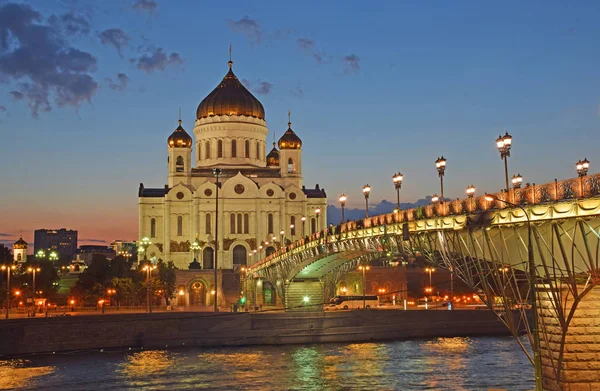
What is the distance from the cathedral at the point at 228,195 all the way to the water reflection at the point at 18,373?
5755 centimetres

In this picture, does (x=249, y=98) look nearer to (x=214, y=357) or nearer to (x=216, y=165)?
(x=216, y=165)

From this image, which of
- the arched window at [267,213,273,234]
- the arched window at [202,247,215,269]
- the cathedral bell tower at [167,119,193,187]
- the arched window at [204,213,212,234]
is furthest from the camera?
the cathedral bell tower at [167,119,193,187]

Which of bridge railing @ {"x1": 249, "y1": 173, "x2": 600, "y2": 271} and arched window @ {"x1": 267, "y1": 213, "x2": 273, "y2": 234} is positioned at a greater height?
arched window @ {"x1": 267, "y1": 213, "x2": 273, "y2": 234}

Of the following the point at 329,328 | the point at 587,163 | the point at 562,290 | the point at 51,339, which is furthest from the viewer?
the point at 329,328

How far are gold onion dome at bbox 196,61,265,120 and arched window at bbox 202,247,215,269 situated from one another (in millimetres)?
21560

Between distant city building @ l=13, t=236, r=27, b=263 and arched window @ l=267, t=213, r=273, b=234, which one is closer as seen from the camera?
arched window @ l=267, t=213, r=273, b=234

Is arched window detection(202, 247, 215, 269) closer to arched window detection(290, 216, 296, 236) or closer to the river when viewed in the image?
arched window detection(290, 216, 296, 236)

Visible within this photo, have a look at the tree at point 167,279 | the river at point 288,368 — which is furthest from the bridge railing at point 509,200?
the tree at point 167,279

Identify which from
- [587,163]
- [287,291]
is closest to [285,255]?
[287,291]

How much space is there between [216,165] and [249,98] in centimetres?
1177

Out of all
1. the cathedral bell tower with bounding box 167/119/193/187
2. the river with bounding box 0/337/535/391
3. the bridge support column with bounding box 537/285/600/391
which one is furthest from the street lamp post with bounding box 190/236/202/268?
the bridge support column with bounding box 537/285/600/391

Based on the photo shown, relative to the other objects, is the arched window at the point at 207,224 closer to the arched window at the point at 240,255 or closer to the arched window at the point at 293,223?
the arched window at the point at 240,255

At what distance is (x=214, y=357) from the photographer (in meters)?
53.0

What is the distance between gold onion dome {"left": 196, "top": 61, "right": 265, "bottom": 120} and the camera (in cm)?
12119
